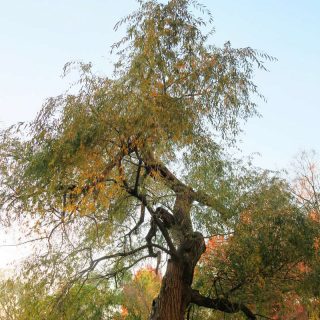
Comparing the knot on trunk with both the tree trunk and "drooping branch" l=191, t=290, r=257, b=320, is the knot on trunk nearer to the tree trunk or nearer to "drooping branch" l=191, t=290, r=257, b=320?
the tree trunk

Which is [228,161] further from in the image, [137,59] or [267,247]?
[137,59]

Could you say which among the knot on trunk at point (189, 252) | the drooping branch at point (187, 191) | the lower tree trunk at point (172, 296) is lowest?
the lower tree trunk at point (172, 296)

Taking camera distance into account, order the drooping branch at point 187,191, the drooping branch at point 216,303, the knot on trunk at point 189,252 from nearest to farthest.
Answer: the drooping branch at point 187,191 < the knot on trunk at point 189,252 < the drooping branch at point 216,303

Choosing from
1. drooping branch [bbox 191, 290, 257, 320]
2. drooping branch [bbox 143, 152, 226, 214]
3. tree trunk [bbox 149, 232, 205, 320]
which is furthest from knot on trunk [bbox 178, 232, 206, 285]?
drooping branch [bbox 143, 152, 226, 214]

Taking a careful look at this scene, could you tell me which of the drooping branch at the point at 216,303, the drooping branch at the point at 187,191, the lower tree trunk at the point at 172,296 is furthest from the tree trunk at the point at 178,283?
the drooping branch at the point at 187,191

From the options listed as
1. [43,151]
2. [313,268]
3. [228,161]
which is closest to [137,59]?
[43,151]

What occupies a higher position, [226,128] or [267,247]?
[226,128]

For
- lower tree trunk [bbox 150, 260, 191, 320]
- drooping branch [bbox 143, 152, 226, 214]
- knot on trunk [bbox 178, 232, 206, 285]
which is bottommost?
lower tree trunk [bbox 150, 260, 191, 320]

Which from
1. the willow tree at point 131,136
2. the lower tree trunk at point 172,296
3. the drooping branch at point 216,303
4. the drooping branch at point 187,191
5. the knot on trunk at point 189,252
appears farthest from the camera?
the drooping branch at point 216,303

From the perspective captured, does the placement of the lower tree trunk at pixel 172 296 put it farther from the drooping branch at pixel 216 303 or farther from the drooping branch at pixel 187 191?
the drooping branch at pixel 187 191

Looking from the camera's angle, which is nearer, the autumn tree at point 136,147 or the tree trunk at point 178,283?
the autumn tree at point 136,147

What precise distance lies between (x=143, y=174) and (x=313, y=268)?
3.09 m

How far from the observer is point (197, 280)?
789 cm

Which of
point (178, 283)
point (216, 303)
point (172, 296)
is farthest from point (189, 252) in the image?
point (216, 303)
